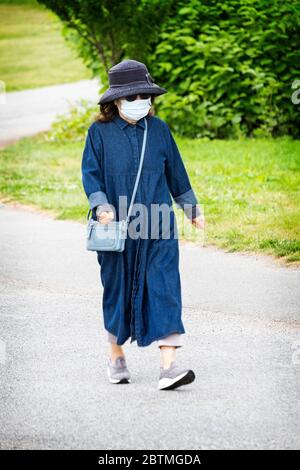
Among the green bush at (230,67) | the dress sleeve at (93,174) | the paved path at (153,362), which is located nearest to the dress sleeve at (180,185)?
the dress sleeve at (93,174)

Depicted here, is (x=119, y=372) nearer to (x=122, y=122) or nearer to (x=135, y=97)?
(x=122, y=122)

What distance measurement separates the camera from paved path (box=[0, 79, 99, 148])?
54.7 feet

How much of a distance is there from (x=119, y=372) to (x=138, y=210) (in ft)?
2.80

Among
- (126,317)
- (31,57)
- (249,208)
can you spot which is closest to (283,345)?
(126,317)

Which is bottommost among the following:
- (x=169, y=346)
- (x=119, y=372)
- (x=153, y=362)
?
(x=153, y=362)

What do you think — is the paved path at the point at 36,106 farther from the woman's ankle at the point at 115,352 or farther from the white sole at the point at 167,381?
the white sole at the point at 167,381

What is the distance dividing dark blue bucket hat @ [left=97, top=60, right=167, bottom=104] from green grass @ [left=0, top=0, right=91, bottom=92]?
1330 cm

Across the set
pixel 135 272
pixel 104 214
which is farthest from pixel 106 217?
pixel 135 272

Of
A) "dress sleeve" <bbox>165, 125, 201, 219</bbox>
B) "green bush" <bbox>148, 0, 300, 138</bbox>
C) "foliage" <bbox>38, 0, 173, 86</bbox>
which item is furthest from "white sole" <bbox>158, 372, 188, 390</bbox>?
"foliage" <bbox>38, 0, 173, 86</bbox>

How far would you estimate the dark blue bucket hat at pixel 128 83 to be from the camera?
453cm

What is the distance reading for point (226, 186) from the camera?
979 cm

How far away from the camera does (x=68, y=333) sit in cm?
Answer: 562

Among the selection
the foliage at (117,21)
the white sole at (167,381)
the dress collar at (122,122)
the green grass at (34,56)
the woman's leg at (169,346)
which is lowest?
the green grass at (34,56)

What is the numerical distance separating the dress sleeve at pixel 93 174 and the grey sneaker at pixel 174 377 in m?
0.90
